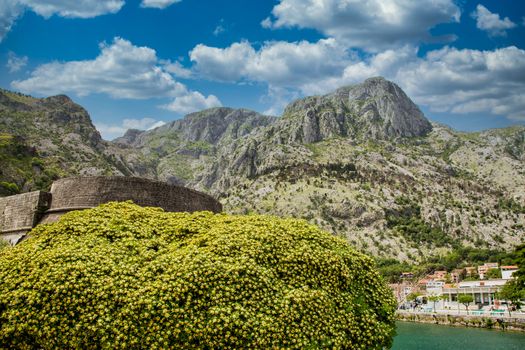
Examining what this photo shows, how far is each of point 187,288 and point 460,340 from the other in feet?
161

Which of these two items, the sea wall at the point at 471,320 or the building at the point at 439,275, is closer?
the sea wall at the point at 471,320

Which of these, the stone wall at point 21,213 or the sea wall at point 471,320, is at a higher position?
the stone wall at point 21,213

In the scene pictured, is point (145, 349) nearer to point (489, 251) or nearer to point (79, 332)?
point (79, 332)

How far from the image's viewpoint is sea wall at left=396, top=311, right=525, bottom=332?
5302 centimetres

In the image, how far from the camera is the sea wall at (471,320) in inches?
2087

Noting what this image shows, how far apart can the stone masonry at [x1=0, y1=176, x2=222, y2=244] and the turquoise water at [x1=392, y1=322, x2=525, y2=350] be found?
36.1 metres

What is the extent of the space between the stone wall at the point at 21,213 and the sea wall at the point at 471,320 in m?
57.0

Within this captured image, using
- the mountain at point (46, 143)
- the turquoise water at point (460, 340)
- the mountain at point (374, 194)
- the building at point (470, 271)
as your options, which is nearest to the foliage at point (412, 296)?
the building at point (470, 271)

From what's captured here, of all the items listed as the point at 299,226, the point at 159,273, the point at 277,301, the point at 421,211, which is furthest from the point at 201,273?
the point at 421,211

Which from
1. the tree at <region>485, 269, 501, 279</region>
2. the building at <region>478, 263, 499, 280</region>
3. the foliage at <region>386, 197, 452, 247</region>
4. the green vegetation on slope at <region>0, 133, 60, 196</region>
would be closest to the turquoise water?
the tree at <region>485, 269, 501, 279</region>

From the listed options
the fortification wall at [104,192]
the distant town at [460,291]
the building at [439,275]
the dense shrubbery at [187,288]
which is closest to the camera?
the dense shrubbery at [187,288]

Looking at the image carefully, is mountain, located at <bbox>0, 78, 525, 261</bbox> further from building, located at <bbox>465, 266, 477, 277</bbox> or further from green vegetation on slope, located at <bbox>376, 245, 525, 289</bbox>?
building, located at <bbox>465, 266, 477, 277</bbox>

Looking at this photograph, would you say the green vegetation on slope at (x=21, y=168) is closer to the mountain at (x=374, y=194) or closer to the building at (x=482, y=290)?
the mountain at (x=374, y=194)

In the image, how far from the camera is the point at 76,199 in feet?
57.7
